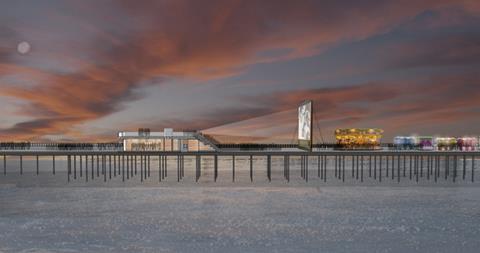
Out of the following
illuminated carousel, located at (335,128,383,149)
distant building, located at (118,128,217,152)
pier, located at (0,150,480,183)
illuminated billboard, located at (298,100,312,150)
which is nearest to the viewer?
illuminated billboard, located at (298,100,312,150)

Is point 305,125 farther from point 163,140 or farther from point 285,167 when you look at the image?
point 163,140

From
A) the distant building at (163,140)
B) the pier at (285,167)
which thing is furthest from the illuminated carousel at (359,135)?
the distant building at (163,140)

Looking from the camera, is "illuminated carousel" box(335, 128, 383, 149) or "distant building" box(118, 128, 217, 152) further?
"distant building" box(118, 128, 217, 152)

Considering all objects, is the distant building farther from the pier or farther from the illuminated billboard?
the illuminated billboard

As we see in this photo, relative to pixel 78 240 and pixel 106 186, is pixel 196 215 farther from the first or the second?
pixel 106 186

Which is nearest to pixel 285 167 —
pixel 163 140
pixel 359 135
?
pixel 359 135

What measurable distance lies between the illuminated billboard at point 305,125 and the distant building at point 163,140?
23951 millimetres

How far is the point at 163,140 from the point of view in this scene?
67.9 meters

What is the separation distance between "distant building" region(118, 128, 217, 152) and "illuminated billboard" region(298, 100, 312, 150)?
23951 mm

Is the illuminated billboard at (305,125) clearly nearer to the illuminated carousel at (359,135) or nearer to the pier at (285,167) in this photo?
the pier at (285,167)

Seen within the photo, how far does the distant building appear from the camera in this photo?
210 ft

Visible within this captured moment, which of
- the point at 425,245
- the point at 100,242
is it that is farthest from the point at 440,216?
the point at 100,242

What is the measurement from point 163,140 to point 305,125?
32.9 metres

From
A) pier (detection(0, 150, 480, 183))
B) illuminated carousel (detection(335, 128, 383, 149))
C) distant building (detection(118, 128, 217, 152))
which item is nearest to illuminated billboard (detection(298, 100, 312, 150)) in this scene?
pier (detection(0, 150, 480, 183))
